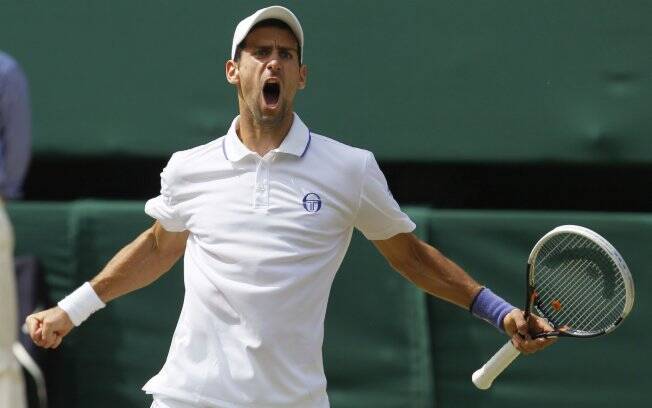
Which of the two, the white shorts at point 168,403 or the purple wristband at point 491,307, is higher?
the purple wristband at point 491,307

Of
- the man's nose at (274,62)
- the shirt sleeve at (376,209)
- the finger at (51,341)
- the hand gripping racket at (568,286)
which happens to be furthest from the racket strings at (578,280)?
the finger at (51,341)

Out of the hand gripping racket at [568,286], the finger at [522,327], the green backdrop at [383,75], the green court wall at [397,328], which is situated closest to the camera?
the finger at [522,327]

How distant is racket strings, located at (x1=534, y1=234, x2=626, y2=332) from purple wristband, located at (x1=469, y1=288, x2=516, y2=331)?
15 centimetres

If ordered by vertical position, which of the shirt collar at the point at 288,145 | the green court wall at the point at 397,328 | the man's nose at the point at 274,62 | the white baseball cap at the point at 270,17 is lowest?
the green court wall at the point at 397,328

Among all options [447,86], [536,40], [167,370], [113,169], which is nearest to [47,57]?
[113,169]

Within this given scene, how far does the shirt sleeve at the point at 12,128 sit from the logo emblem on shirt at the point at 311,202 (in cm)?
82

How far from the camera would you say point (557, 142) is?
20.0 ft

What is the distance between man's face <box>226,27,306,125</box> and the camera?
4.20m

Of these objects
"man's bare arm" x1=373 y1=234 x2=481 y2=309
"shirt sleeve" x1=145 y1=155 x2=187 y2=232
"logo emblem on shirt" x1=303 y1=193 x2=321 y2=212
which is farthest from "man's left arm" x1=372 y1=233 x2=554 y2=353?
"shirt sleeve" x1=145 y1=155 x2=187 y2=232

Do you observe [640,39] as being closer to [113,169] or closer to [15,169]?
[113,169]

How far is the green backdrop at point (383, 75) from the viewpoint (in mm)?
6047

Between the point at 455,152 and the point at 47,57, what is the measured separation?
1.92 metres

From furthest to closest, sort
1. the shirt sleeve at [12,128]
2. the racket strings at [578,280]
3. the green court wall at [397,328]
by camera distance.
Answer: the green court wall at [397,328] → the racket strings at [578,280] → the shirt sleeve at [12,128]

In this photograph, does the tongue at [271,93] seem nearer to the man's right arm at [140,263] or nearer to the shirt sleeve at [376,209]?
the shirt sleeve at [376,209]
